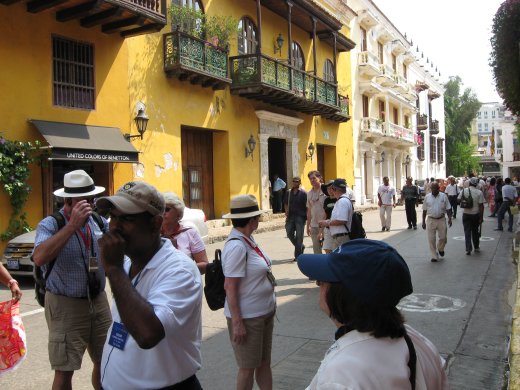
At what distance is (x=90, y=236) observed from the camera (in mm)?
3678

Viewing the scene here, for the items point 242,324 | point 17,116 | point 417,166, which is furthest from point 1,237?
point 417,166

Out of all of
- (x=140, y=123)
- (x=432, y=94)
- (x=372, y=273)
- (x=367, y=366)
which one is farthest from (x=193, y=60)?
(x=432, y=94)

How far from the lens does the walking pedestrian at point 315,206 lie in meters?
9.57

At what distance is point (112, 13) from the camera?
12055 mm

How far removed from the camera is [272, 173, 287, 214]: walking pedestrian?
70.5 feet

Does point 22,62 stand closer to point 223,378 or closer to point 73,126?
point 73,126

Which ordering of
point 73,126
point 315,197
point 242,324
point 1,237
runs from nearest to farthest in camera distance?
point 242,324 < point 315,197 < point 1,237 < point 73,126

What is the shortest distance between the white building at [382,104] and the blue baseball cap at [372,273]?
28817mm

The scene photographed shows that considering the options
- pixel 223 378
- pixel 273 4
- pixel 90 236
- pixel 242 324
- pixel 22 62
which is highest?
pixel 273 4

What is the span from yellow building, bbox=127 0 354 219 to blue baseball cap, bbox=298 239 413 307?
13.0 m

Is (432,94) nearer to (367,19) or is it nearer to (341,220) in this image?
(367,19)

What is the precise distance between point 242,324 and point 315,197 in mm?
6391

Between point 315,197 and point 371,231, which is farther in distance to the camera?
point 371,231

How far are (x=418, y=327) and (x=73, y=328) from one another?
13.5ft
